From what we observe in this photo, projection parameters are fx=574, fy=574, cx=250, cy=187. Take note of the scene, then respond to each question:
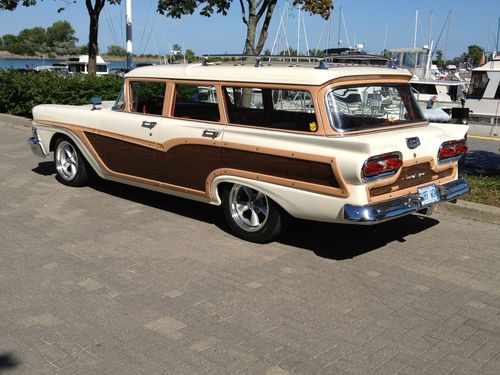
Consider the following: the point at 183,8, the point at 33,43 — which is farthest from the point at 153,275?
the point at 33,43

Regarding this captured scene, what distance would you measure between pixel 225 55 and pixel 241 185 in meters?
1.68

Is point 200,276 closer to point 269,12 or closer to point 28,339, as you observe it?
point 28,339

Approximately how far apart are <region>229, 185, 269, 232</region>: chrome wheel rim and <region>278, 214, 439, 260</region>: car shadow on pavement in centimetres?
33

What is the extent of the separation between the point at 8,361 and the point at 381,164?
10.5ft

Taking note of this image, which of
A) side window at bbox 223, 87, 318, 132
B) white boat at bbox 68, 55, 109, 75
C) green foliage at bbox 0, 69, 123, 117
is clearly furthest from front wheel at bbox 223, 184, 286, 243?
white boat at bbox 68, 55, 109, 75

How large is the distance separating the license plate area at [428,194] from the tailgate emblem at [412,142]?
416 mm

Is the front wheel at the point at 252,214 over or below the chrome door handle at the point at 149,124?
below

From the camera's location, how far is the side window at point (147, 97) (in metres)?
6.54

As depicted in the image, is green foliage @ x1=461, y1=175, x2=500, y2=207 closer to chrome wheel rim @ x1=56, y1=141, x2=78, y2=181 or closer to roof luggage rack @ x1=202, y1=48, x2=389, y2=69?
roof luggage rack @ x1=202, y1=48, x2=389, y2=69

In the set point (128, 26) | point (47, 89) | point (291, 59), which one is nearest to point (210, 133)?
point (291, 59)

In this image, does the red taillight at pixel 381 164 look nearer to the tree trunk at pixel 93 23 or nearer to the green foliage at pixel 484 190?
the green foliage at pixel 484 190

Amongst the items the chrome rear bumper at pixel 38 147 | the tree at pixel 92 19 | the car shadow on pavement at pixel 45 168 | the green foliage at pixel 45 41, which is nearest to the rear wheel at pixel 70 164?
the chrome rear bumper at pixel 38 147

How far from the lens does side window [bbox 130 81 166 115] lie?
21.4 ft

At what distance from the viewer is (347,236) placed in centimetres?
599
